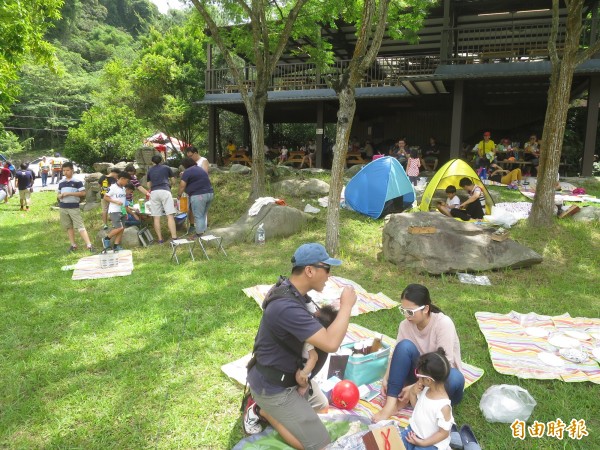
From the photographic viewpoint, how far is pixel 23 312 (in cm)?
494

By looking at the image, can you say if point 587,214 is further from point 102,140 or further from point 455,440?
point 102,140

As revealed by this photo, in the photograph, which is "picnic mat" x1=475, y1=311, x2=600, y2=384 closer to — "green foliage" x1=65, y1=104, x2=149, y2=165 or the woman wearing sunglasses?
the woman wearing sunglasses

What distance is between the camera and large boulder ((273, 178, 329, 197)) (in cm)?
1114

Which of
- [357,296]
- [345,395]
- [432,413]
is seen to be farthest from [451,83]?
[432,413]

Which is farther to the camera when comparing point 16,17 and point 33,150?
point 33,150

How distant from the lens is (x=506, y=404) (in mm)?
3053

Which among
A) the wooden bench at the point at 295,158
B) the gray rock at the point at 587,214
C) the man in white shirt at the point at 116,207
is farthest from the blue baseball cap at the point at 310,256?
the wooden bench at the point at 295,158

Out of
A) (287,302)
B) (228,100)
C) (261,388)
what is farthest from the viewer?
(228,100)

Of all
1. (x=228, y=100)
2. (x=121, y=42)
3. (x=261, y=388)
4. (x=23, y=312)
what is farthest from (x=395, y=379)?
(x=121, y=42)

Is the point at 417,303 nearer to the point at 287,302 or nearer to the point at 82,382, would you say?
the point at 287,302

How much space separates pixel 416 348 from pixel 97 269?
5.20 meters

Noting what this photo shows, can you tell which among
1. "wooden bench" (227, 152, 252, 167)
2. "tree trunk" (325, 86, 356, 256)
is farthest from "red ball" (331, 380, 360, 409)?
"wooden bench" (227, 152, 252, 167)

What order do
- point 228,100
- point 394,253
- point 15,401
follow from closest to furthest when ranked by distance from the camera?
1. point 15,401
2. point 394,253
3. point 228,100

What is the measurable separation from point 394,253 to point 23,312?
492 cm
